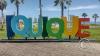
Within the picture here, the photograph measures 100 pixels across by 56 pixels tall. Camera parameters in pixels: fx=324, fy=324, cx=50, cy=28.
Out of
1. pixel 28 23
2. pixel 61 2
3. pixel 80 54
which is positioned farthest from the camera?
pixel 61 2

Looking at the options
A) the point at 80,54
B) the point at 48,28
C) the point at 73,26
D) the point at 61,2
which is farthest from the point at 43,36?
the point at 61,2

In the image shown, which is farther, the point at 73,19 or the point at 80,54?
the point at 73,19

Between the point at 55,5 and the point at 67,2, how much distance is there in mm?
4269

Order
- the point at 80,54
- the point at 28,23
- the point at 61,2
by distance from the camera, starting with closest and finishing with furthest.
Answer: the point at 80,54
the point at 28,23
the point at 61,2

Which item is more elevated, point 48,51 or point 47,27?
point 47,27

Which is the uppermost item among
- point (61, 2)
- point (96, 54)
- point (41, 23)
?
point (61, 2)

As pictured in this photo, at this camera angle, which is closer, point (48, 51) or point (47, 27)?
point (48, 51)

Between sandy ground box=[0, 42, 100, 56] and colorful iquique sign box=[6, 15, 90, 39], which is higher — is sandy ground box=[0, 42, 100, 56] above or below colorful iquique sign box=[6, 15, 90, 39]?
below

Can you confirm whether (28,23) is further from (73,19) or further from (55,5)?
(55,5)

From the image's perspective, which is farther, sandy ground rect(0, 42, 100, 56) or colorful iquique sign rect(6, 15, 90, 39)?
colorful iquique sign rect(6, 15, 90, 39)

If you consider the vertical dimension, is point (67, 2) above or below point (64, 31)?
above

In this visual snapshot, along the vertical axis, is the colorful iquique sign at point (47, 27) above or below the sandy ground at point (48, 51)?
above

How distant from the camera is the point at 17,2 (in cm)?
10856

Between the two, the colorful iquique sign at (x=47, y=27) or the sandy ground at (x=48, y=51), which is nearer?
the sandy ground at (x=48, y=51)
